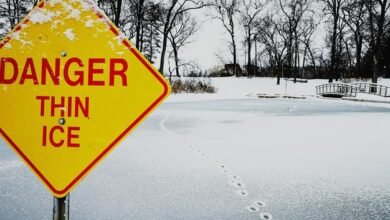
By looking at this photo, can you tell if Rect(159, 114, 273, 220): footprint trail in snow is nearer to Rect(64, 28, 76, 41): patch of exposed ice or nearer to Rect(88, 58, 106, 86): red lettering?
Rect(88, 58, 106, 86): red lettering

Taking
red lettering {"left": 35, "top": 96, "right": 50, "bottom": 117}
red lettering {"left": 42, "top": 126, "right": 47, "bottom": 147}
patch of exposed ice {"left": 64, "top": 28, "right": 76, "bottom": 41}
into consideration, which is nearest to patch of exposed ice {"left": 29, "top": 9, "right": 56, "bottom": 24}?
patch of exposed ice {"left": 64, "top": 28, "right": 76, "bottom": 41}

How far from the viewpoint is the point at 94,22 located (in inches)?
87.2

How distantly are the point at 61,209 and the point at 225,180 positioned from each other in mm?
3785

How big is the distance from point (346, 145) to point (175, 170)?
15.0 ft

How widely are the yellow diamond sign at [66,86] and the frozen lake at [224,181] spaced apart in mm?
2084

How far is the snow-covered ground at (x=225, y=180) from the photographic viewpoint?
4.37 m

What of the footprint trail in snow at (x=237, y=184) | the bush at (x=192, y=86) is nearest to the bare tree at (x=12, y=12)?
the bush at (x=192, y=86)

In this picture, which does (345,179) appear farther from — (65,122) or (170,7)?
(170,7)

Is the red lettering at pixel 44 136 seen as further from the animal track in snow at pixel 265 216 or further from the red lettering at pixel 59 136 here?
the animal track in snow at pixel 265 216

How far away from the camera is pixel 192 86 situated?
33906 mm

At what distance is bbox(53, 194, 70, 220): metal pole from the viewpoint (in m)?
2.13

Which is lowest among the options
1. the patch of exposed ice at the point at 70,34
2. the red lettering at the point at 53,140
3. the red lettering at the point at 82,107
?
the red lettering at the point at 53,140

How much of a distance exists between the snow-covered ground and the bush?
21605 millimetres

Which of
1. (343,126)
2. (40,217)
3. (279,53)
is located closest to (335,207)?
(40,217)
